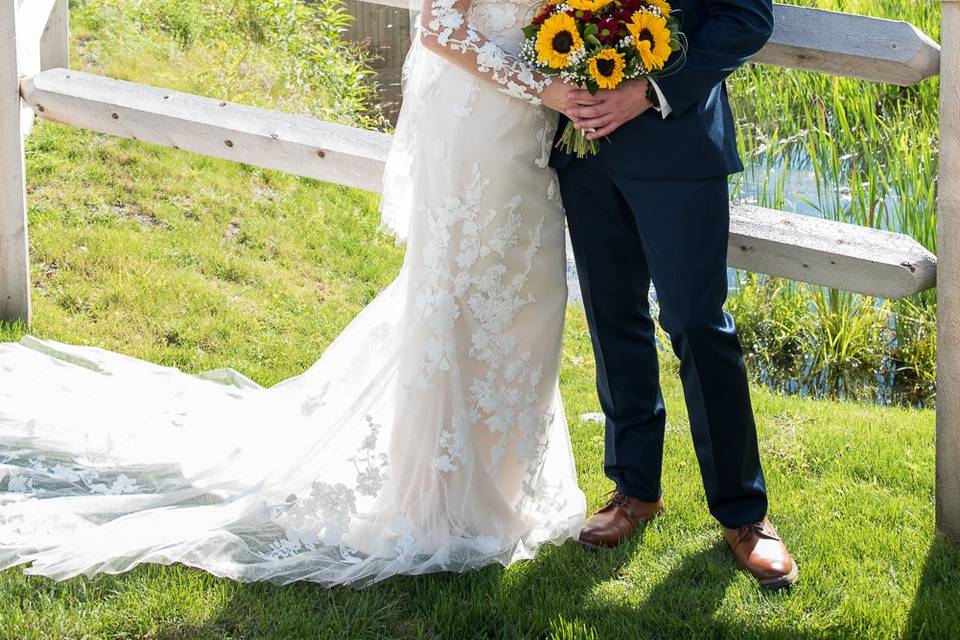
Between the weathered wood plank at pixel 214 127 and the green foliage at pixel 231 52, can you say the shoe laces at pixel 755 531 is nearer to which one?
the weathered wood plank at pixel 214 127

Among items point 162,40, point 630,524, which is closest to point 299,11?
point 162,40

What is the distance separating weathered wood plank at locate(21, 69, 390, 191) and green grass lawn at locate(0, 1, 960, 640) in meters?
0.80

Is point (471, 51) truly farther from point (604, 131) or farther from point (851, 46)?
point (851, 46)

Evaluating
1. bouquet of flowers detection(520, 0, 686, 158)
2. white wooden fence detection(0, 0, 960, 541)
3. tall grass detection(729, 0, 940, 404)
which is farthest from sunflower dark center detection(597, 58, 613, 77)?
tall grass detection(729, 0, 940, 404)

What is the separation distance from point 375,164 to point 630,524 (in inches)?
59.2

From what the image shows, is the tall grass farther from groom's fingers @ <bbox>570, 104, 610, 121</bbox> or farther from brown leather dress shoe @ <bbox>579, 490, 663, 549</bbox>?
groom's fingers @ <bbox>570, 104, 610, 121</bbox>

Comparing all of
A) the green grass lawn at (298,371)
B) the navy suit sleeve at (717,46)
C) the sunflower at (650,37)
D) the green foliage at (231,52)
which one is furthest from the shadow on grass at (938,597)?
the green foliage at (231,52)

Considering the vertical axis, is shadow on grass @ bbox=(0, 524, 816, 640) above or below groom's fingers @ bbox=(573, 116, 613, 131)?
below

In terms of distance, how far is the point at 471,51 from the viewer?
10.00 feet

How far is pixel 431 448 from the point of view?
3.28m

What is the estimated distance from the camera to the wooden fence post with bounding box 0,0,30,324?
4613mm

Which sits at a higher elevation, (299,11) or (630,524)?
(299,11)

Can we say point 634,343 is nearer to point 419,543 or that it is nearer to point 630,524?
point 630,524

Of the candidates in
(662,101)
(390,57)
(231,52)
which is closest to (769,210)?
(662,101)
